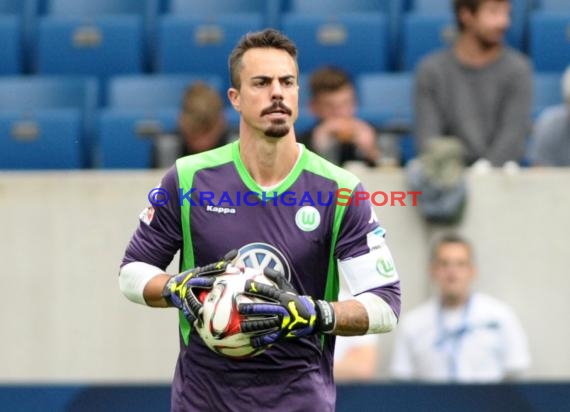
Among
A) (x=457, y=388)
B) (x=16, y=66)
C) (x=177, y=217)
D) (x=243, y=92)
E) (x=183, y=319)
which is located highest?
(x=16, y=66)

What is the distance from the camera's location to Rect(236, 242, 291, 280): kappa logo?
13.3ft

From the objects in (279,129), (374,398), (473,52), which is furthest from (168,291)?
(473,52)

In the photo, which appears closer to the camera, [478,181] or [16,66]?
[478,181]

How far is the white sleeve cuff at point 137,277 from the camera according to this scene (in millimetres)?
4121

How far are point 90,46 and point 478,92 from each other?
293 centimetres

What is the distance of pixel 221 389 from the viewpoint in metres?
4.10

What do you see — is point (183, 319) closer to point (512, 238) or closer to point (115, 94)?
point (512, 238)

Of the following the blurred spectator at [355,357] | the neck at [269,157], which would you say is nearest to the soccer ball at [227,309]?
the neck at [269,157]

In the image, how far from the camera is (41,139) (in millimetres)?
7793

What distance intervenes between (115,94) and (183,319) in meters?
4.18

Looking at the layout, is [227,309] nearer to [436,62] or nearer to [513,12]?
[436,62]

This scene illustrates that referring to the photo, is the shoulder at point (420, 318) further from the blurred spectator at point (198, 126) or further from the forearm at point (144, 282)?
the forearm at point (144, 282)

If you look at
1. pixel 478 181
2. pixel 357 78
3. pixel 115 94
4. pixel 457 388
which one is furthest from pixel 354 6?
pixel 457 388

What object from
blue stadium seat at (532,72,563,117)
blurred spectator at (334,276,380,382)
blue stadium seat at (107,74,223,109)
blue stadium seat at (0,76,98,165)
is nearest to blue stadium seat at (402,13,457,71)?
blue stadium seat at (532,72,563,117)
